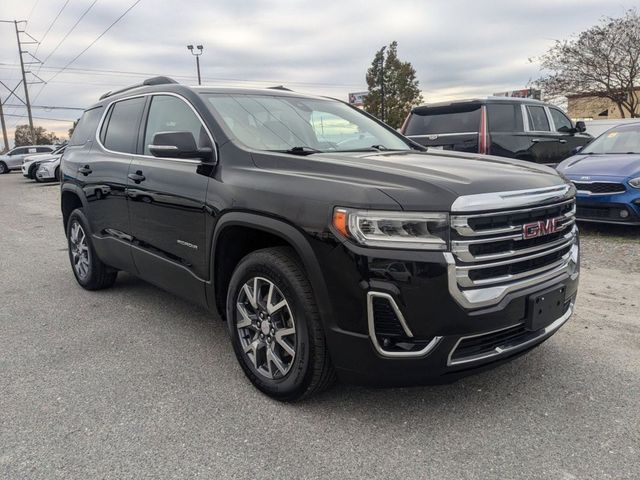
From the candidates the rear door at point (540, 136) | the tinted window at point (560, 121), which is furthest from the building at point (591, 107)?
the rear door at point (540, 136)

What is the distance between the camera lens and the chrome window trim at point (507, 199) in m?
2.40

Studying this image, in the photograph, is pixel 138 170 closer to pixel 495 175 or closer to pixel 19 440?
pixel 19 440

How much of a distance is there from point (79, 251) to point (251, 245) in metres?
2.95

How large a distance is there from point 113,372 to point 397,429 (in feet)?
6.18

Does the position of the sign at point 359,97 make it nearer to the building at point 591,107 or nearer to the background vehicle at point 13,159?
the building at point 591,107

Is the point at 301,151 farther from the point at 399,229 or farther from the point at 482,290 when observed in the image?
the point at 482,290

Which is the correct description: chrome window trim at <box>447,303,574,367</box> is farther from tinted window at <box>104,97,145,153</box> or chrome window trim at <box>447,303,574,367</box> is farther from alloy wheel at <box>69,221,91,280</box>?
alloy wheel at <box>69,221,91,280</box>

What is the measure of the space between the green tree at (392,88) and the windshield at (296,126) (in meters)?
39.8

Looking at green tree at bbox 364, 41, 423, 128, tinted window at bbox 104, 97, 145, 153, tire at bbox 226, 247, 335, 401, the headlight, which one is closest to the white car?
tinted window at bbox 104, 97, 145, 153

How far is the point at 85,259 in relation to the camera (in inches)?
207

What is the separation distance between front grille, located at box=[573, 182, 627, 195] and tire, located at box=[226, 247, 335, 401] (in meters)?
5.76

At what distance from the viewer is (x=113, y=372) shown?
3.40 metres

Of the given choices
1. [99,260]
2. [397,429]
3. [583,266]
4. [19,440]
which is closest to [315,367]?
[397,429]

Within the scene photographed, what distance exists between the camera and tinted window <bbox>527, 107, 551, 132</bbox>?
9031mm
